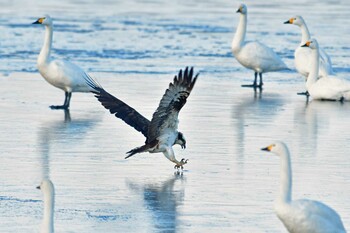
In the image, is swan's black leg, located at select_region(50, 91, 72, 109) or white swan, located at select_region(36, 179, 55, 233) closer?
white swan, located at select_region(36, 179, 55, 233)

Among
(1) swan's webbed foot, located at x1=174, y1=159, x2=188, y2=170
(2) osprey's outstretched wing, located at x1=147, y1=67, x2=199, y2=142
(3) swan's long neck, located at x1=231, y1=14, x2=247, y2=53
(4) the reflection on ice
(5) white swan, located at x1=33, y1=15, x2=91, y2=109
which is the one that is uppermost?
(2) osprey's outstretched wing, located at x1=147, y1=67, x2=199, y2=142

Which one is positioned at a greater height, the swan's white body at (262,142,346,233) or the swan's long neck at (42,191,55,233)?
the swan's long neck at (42,191,55,233)

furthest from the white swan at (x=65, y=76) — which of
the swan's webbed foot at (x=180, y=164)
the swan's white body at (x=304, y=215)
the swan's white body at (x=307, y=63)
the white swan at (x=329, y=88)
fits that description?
the swan's white body at (x=304, y=215)

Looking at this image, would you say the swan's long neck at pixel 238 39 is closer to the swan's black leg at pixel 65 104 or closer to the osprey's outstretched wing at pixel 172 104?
the swan's black leg at pixel 65 104

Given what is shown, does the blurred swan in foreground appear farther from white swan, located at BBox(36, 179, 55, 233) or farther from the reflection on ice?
white swan, located at BBox(36, 179, 55, 233)

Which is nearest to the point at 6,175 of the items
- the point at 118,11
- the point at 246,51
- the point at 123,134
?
the point at 123,134

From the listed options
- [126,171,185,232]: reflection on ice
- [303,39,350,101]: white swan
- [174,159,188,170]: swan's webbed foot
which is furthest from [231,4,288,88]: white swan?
[126,171,185,232]: reflection on ice

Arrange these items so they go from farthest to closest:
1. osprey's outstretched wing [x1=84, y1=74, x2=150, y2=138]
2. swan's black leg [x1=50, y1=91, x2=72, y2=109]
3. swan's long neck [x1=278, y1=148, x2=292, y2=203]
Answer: swan's black leg [x1=50, y1=91, x2=72, y2=109] < osprey's outstretched wing [x1=84, y1=74, x2=150, y2=138] < swan's long neck [x1=278, y1=148, x2=292, y2=203]

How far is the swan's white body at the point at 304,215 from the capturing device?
26.1 ft

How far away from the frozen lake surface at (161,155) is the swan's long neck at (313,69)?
32 centimetres

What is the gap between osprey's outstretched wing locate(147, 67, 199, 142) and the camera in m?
11.2

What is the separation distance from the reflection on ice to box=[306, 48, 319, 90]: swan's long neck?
7.14 metres

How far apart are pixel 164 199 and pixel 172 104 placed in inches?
56.9

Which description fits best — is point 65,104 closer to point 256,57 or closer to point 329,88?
point 329,88
